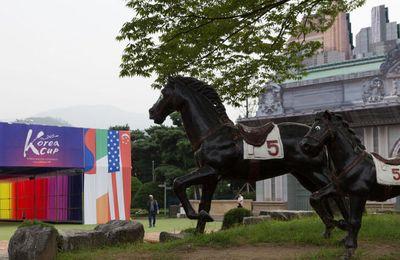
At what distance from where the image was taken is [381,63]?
31.4 meters

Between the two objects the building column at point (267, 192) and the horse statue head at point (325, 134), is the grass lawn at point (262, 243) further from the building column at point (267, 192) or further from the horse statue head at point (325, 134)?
the building column at point (267, 192)

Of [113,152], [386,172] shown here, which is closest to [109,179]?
Answer: [113,152]

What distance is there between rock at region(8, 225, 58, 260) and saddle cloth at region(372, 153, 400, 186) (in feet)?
17.5

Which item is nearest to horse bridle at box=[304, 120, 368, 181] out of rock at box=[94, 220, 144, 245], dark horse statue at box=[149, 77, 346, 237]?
dark horse statue at box=[149, 77, 346, 237]

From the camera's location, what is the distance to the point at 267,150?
336 inches

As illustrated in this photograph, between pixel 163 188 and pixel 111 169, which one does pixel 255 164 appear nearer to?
pixel 111 169

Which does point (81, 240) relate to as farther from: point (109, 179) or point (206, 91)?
point (109, 179)

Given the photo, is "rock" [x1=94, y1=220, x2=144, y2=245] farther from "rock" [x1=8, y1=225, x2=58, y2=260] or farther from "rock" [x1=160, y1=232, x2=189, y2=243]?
"rock" [x1=8, y1=225, x2=58, y2=260]

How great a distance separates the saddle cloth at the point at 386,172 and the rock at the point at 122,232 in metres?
4.88

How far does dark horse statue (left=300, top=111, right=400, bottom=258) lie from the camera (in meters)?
7.25

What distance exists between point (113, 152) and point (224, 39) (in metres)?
18.8

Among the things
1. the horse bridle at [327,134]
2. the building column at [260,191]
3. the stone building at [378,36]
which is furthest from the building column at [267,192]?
the horse bridle at [327,134]

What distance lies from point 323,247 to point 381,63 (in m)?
25.5

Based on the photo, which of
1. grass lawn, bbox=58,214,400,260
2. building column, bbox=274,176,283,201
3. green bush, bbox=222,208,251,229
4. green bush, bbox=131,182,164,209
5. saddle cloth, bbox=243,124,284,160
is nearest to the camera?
grass lawn, bbox=58,214,400,260
